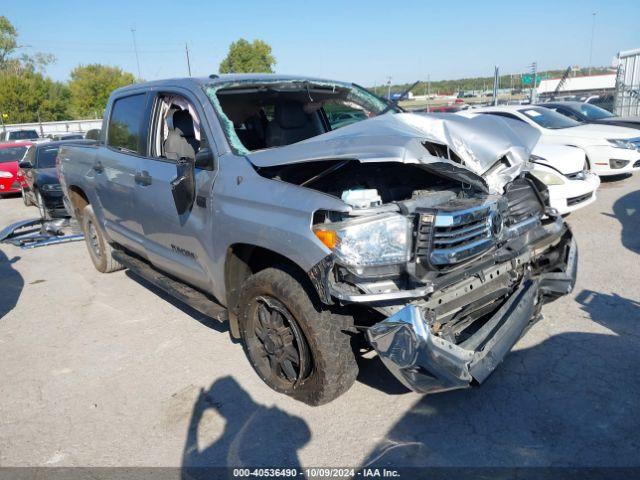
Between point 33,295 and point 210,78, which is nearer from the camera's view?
point 210,78

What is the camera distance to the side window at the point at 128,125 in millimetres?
4492

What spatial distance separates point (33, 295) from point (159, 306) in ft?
6.12

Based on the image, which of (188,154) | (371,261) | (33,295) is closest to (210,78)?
(188,154)

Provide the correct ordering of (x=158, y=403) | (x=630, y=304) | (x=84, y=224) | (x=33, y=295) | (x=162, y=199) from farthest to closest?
(x=84, y=224)
(x=33, y=295)
(x=630, y=304)
(x=162, y=199)
(x=158, y=403)

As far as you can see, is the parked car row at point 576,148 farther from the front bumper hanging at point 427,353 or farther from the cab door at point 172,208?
the cab door at point 172,208

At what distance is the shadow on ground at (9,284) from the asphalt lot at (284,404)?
665 mm

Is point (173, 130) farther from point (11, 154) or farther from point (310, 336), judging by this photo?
point (11, 154)

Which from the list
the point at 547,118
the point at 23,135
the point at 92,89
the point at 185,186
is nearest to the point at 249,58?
the point at 92,89

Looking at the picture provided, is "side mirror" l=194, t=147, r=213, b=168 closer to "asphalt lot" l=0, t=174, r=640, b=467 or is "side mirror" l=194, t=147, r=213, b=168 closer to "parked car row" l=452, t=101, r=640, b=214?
"asphalt lot" l=0, t=174, r=640, b=467

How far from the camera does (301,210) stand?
2.81 metres

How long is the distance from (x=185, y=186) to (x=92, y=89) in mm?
58456

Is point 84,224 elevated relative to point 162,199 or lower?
lower

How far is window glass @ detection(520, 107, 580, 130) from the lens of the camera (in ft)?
33.4

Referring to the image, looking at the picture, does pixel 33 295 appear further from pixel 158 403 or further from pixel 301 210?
pixel 301 210
